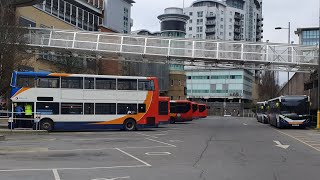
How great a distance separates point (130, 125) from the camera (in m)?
34.6

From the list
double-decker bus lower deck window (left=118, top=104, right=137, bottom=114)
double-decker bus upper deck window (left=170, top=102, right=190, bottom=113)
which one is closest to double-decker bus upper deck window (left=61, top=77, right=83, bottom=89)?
double-decker bus lower deck window (left=118, top=104, right=137, bottom=114)

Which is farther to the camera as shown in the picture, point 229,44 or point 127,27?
point 127,27

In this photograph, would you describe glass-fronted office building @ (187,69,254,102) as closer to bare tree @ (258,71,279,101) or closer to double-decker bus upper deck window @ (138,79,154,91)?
bare tree @ (258,71,279,101)

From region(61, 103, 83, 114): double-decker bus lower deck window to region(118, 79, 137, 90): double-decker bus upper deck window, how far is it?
3307 mm

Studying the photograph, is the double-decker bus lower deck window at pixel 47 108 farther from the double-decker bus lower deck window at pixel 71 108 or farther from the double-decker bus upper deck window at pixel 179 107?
the double-decker bus upper deck window at pixel 179 107

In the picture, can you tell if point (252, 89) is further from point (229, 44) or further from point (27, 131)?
point (27, 131)

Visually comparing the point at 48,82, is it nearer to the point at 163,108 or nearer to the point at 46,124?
the point at 46,124

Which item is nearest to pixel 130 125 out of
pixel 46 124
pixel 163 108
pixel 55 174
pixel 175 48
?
pixel 46 124

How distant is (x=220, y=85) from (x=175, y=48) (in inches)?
4185

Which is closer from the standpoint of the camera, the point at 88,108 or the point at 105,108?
the point at 88,108

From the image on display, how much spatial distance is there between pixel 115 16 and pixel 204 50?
5032 cm

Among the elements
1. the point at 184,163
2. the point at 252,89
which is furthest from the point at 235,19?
the point at 184,163

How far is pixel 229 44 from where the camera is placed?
41.4 metres

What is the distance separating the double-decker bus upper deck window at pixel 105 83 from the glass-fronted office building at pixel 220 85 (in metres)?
111
